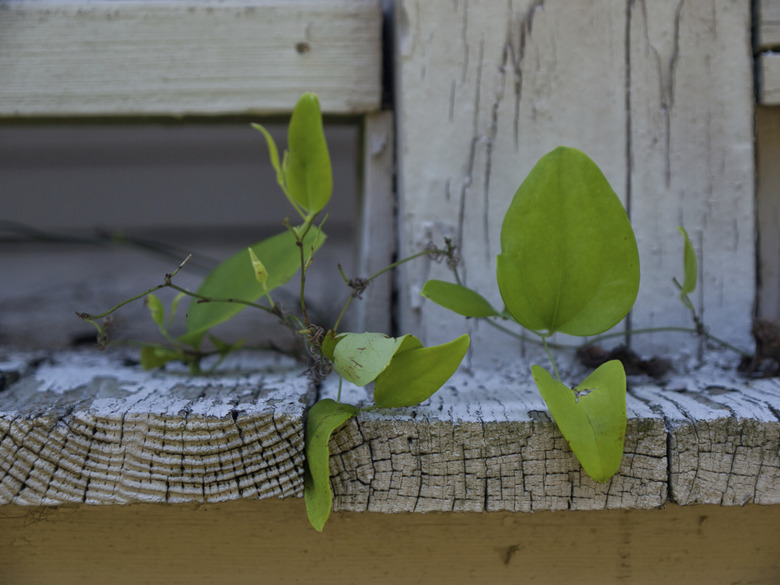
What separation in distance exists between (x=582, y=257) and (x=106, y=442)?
346 millimetres

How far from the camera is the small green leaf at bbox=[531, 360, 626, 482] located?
379 mm

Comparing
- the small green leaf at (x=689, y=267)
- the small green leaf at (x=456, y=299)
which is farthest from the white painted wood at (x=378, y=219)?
the small green leaf at (x=689, y=267)

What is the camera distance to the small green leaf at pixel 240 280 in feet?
1.64

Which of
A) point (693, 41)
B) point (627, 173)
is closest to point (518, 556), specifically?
point (627, 173)

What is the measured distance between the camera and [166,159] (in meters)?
1.27

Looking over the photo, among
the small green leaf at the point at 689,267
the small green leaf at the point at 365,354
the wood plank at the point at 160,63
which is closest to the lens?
the small green leaf at the point at 365,354

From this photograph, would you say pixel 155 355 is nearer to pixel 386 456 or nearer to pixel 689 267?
pixel 386 456

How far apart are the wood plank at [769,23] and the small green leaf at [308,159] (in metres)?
0.44

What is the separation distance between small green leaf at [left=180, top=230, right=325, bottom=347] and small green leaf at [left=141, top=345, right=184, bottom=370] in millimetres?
27

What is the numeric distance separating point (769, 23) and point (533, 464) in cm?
47

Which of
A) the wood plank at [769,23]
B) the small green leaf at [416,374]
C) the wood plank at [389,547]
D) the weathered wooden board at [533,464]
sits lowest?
the wood plank at [389,547]

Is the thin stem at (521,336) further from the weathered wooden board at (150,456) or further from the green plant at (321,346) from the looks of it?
the weathered wooden board at (150,456)

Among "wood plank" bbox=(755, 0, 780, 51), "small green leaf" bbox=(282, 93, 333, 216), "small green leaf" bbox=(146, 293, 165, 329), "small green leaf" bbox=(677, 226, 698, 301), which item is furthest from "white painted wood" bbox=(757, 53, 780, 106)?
"small green leaf" bbox=(146, 293, 165, 329)

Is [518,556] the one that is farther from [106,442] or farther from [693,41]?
[693,41]
